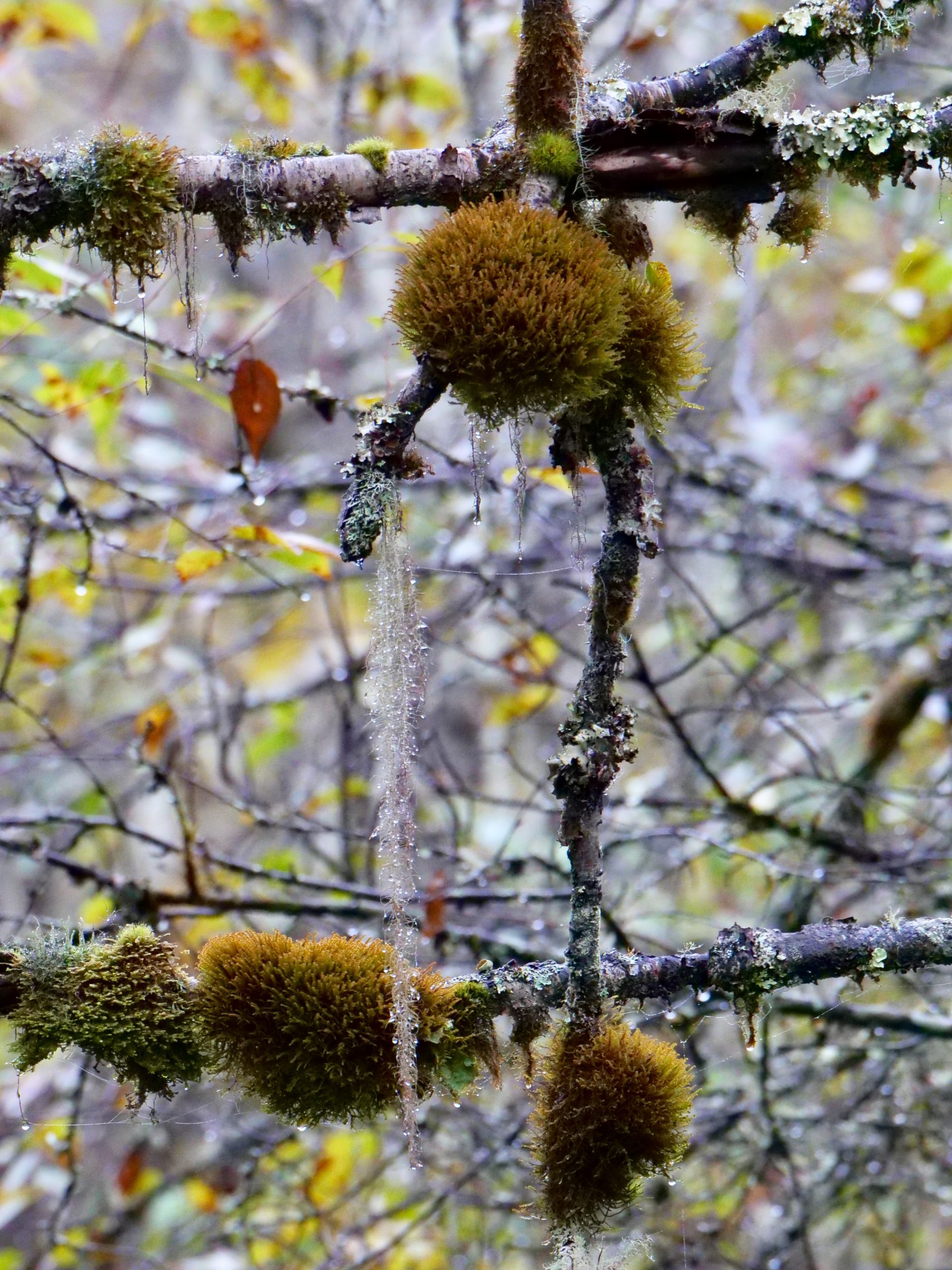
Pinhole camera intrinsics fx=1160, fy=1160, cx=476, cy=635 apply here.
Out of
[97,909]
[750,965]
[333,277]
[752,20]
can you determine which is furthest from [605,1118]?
[752,20]

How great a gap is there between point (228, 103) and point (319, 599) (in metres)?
2.23

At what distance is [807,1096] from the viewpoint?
103 inches

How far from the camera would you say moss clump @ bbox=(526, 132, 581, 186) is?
1.21 m

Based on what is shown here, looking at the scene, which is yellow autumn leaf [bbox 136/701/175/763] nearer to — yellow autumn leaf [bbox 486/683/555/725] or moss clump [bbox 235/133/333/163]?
yellow autumn leaf [bbox 486/683/555/725]

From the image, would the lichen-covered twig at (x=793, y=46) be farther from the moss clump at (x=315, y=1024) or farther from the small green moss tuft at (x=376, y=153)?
the moss clump at (x=315, y=1024)

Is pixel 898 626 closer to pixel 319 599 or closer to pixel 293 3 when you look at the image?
pixel 319 599

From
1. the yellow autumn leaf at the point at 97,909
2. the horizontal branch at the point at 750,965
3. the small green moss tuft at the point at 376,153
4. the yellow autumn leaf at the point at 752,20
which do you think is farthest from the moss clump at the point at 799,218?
the yellow autumn leaf at the point at 97,909

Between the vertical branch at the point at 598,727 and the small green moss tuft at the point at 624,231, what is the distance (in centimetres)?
20

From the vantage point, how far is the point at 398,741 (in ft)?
3.59

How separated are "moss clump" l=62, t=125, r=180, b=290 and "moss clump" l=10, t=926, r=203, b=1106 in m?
→ 0.70

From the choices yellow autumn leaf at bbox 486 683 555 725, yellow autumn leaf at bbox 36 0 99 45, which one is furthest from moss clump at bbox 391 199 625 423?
yellow autumn leaf at bbox 36 0 99 45

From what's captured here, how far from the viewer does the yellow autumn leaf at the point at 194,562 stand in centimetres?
193

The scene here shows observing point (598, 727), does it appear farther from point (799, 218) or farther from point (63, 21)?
point (63, 21)

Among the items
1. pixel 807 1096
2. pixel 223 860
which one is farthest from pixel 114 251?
pixel 807 1096
